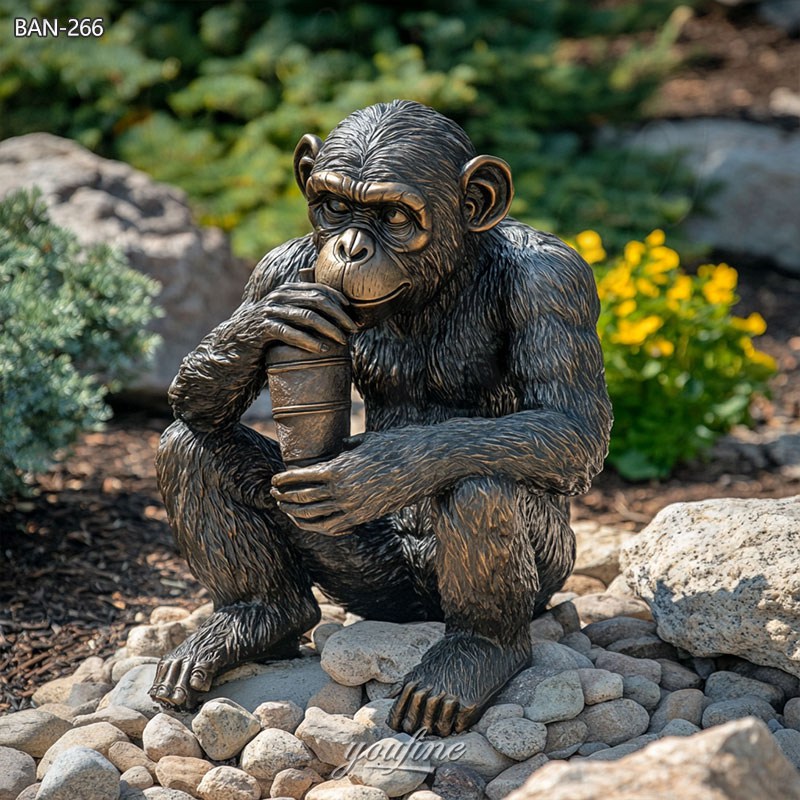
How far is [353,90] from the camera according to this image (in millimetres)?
7117

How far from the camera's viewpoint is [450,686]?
9.67 ft

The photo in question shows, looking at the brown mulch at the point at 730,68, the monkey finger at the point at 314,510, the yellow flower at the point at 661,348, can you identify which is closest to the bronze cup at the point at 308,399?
the monkey finger at the point at 314,510

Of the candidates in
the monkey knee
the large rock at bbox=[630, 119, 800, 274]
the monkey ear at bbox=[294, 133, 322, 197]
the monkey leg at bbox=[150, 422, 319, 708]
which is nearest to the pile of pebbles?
the monkey leg at bbox=[150, 422, 319, 708]

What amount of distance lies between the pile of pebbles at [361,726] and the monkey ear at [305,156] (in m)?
1.22

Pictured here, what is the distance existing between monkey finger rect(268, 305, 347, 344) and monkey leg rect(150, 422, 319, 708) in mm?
495

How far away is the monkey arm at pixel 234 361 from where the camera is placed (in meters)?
3.00

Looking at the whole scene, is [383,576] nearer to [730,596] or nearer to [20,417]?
[730,596]

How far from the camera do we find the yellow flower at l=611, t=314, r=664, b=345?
204 inches

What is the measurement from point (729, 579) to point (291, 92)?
197 inches

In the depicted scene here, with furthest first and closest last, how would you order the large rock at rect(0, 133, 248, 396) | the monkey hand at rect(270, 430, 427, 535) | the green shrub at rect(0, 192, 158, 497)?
the large rock at rect(0, 133, 248, 396) → the green shrub at rect(0, 192, 158, 497) → the monkey hand at rect(270, 430, 427, 535)

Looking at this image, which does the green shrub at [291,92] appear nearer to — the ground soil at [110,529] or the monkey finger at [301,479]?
the ground soil at [110,529]

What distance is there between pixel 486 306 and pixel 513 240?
197mm

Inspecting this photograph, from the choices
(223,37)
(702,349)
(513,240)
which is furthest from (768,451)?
(223,37)

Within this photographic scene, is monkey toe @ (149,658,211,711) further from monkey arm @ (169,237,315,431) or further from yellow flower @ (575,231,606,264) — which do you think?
yellow flower @ (575,231,606,264)
